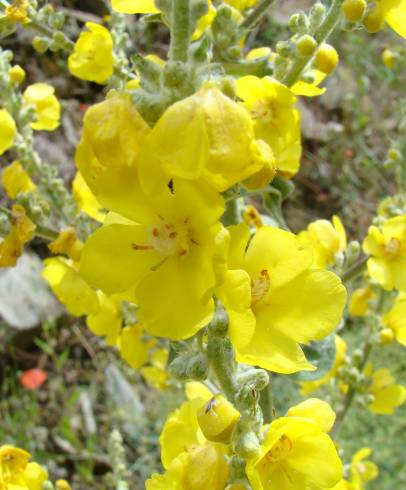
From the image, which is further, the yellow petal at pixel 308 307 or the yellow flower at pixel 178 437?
the yellow flower at pixel 178 437

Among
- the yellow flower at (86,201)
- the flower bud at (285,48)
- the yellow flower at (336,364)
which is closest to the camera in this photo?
the flower bud at (285,48)

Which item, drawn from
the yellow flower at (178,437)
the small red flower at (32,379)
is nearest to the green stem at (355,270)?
the yellow flower at (178,437)

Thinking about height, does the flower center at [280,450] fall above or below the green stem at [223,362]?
below

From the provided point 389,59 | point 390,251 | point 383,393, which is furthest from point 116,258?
point 389,59

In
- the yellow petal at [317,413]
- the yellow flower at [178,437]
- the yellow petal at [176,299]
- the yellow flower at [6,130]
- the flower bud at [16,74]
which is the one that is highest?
the yellow petal at [176,299]

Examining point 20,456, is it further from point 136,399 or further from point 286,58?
point 136,399

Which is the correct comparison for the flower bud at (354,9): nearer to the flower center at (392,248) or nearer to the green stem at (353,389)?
the flower center at (392,248)

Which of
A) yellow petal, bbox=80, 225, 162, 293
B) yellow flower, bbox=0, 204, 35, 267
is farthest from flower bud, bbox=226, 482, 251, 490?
yellow flower, bbox=0, 204, 35, 267

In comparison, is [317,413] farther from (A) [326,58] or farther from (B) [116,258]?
(A) [326,58]
